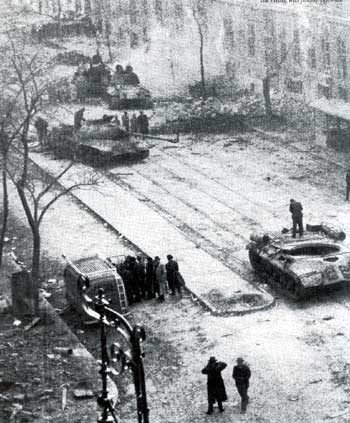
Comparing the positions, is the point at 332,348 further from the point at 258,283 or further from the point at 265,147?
the point at 265,147

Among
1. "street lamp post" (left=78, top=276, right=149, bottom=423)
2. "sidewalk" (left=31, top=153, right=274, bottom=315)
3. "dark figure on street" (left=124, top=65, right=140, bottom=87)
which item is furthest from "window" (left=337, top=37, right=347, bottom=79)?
"street lamp post" (left=78, top=276, right=149, bottom=423)

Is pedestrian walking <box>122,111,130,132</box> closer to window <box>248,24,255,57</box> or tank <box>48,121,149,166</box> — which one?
tank <box>48,121,149,166</box>

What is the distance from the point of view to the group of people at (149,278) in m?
22.2

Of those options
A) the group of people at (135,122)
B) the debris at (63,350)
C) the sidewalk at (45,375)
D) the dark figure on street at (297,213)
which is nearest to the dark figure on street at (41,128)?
the group of people at (135,122)

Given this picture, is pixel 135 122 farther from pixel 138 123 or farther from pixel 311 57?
pixel 311 57

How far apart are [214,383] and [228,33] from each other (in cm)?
→ 3594

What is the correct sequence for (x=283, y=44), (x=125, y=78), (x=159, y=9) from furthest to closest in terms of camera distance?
(x=159, y=9)
(x=125, y=78)
(x=283, y=44)

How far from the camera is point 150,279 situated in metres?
22.4

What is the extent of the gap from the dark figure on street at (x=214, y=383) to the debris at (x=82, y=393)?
2314mm

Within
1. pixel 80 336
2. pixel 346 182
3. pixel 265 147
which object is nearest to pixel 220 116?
A: pixel 265 147

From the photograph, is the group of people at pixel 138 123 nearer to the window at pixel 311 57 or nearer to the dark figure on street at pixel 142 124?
the dark figure on street at pixel 142 124

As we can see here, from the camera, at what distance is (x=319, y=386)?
57.3ft

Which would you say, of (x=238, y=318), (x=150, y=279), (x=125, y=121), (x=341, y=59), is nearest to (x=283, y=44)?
(x=341, y=59)

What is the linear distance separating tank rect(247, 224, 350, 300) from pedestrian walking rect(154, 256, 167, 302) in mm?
2476
